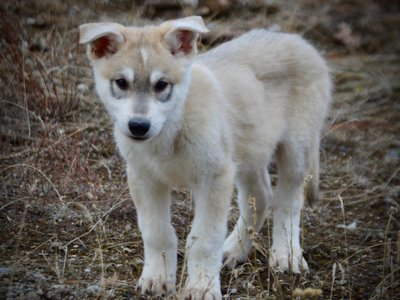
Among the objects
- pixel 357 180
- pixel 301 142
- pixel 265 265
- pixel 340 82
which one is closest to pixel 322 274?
pixel 265 265

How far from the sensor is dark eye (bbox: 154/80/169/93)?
4.23m

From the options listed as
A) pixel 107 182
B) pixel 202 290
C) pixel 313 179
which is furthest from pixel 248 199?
pixel 107 182

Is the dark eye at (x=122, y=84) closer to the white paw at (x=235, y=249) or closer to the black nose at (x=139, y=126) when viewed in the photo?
the black nose at (x=139, y=126)

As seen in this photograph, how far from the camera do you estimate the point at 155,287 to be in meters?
4.61

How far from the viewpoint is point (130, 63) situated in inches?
166

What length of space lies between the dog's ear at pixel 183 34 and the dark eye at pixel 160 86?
0.98ft

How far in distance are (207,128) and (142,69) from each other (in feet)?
1.90

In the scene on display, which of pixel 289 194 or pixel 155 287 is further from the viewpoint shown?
pixel 289 194

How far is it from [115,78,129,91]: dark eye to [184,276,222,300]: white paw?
1265 mm

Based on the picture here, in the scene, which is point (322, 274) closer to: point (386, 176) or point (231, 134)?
point (231, 134)

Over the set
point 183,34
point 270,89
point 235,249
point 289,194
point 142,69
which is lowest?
point 235,249

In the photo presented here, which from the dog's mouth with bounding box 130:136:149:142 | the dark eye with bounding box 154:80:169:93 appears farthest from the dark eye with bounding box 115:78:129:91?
the dog's mouth with bounding box 130:136:149:142

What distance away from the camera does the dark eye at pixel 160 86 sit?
4227mm

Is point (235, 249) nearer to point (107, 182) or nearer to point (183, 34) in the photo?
point (107, 182)
